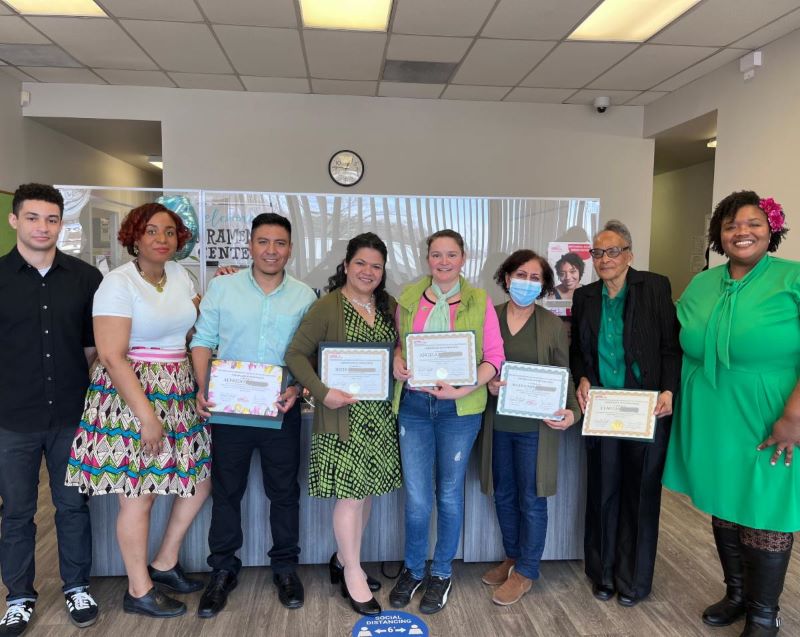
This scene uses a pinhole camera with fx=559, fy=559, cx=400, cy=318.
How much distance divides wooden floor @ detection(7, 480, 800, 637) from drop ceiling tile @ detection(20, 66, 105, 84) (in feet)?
14.4

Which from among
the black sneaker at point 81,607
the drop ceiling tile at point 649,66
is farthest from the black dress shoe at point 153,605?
the drop ceiling tile at point 649,66

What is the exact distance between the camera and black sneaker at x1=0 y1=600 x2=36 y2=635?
6.81 feet

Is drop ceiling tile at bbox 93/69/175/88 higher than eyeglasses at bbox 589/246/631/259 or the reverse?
higher

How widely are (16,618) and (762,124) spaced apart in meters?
5.60

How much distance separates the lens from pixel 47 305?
2045 mm

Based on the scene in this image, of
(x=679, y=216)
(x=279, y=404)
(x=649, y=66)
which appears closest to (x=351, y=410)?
(x=279, y=404)

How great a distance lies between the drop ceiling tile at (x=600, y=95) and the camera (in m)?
5.63

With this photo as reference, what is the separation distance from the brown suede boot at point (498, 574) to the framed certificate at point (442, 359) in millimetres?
1033

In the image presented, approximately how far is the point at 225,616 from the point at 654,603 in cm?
180

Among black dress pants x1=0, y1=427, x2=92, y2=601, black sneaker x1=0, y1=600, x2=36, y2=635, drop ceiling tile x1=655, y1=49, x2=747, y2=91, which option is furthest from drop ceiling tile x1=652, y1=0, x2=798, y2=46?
black sneaker x1=0, y1=600, x2=36, y2=635

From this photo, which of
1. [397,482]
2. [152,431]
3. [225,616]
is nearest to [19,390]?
[152,431]

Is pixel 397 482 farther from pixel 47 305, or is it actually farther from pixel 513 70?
pixel 513 70

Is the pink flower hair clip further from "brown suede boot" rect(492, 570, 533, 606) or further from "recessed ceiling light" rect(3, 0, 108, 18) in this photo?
"recessed ceiling light" rect(3, 0, 108, 18)

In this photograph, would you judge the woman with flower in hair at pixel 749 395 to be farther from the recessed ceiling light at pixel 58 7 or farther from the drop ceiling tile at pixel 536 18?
the recessed ceiling light at pixel 58 7
